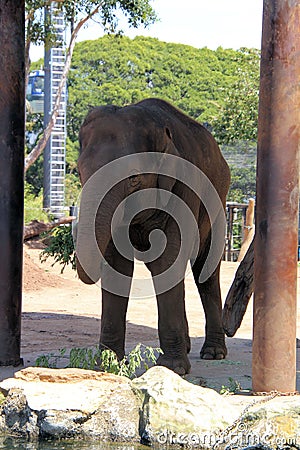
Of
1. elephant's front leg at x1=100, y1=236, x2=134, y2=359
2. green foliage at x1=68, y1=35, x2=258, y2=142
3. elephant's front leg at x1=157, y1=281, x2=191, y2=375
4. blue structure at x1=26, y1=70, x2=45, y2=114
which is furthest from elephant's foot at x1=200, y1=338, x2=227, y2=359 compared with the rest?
green foliage at x1=68, y1=35, x2=258, y2=142

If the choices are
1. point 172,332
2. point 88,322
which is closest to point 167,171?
point 172,332

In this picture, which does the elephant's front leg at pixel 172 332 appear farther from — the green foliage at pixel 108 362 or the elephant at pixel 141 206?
the green foliage at pixel 108 362

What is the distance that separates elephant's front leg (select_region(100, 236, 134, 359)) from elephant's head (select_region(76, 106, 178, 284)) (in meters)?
0.56

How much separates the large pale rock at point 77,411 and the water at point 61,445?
0.21 ft

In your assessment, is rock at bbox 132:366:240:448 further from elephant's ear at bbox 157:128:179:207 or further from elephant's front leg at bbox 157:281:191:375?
elephant's ear at bbox 157:128:179:207

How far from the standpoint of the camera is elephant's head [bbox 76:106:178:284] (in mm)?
6270

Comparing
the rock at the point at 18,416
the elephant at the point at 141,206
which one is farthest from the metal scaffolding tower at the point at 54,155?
the rock at the point at 18,416

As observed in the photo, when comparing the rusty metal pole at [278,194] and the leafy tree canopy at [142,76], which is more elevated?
the leafy tree canopy at [142,76]

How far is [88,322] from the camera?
12.0 metres

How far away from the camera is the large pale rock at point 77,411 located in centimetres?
561

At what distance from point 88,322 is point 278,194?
6.41m

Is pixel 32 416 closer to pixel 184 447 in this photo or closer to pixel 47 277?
pixel 184 447

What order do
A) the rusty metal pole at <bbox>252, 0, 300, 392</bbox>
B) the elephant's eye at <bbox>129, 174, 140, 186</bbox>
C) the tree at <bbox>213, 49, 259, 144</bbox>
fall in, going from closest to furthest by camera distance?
the rusty metal pole at <bbox>252, 0, 300, 392</bbox>, the elephant's eye at <bbox>129, 174, 140, 186</bbox>, the tree at <bbox>213, 49, 259, 144</bbox>

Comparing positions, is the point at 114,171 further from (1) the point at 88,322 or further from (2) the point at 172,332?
(1) the point at 88,322
